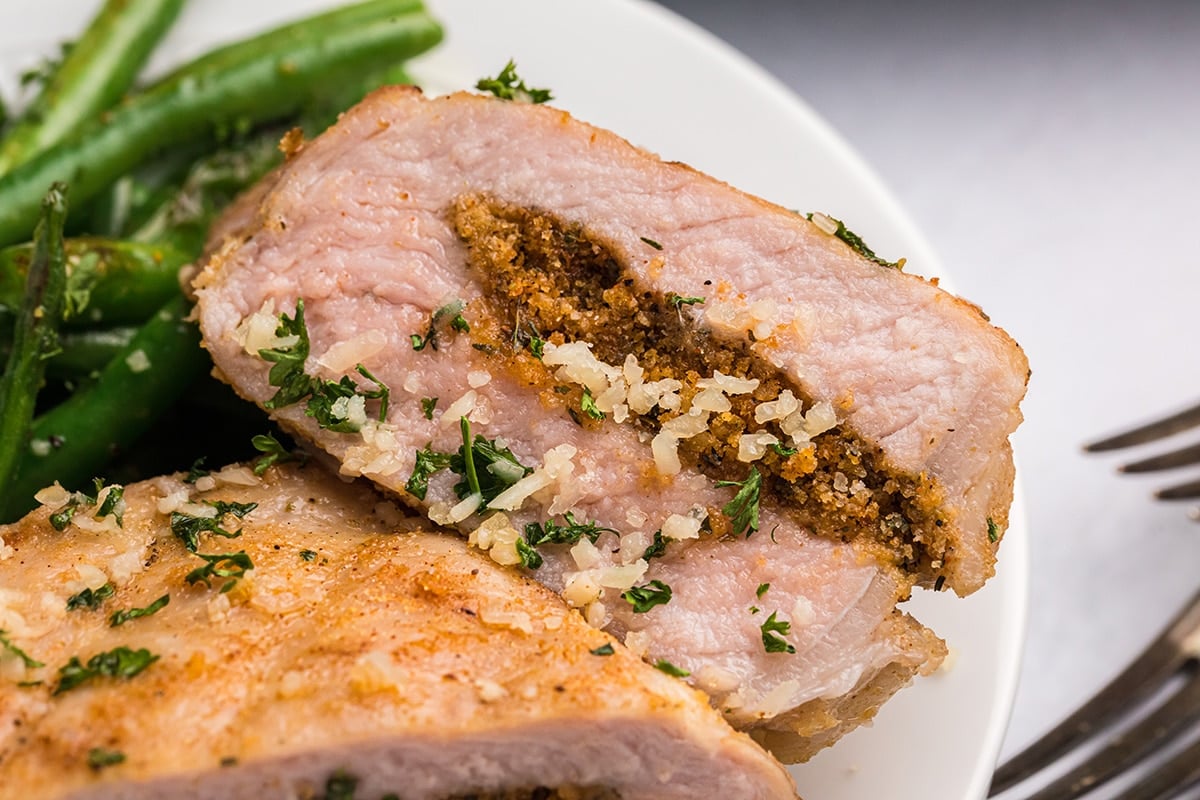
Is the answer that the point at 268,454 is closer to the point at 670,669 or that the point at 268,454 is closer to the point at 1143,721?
the point at 670,669

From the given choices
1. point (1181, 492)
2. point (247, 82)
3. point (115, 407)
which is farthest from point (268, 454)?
point (1181, 492)

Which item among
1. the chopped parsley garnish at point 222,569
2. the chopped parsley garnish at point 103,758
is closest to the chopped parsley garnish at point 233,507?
the chopped parsley garnish at point 222,569

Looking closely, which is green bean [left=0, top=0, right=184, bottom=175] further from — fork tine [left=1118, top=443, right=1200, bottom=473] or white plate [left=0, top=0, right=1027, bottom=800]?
fork tine [left=1118, top=443, right=1200, bottom=473]

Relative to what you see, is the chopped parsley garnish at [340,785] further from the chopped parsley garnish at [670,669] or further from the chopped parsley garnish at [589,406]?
the chopped parsley garnish at [589,406]

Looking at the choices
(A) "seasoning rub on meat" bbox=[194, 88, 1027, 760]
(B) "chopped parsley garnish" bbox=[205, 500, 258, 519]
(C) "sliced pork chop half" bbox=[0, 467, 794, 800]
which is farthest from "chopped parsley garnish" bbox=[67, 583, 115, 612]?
(A) "seasoning rub on meat" bbox=[194, 88, 1027, 760]

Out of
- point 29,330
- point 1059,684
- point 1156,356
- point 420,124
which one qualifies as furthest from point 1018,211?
point 29,330

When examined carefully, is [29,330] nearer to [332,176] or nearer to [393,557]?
[332,176]
